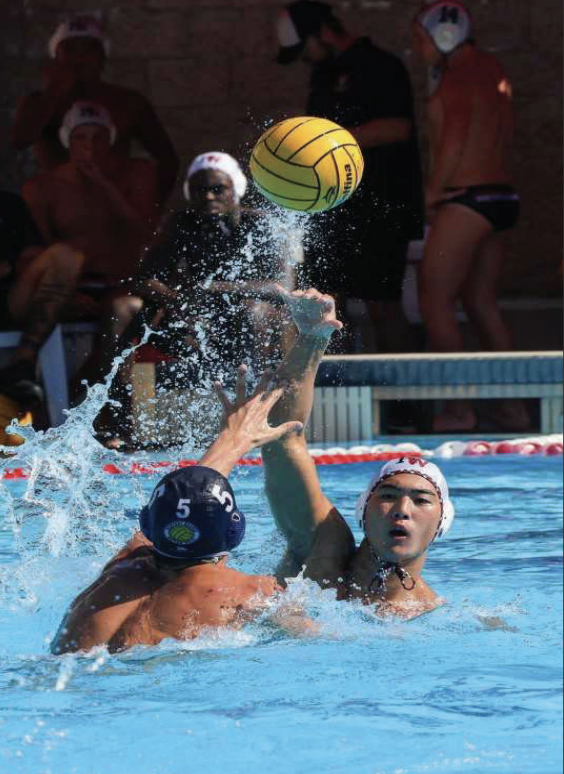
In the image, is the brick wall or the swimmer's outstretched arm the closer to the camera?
the swimmer's outstretched arm

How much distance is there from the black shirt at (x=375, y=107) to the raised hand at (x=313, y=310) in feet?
11.8

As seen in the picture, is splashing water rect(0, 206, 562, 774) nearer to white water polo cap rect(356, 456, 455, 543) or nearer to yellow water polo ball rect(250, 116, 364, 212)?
white water polo cap rect(356, 456, 455, 543)

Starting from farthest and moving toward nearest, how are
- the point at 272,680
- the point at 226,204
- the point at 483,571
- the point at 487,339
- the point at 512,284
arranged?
the point at 512,284 → the point at 487,339 → the point at 226,204 → the point at 483,571 → the point at 272,680

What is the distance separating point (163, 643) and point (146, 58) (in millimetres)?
6697

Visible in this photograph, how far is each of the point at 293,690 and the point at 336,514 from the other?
52cm

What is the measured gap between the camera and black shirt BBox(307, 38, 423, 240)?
265 inches

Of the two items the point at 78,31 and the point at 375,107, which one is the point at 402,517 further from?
the point at 78,31

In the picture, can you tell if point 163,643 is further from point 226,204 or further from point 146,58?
point 146,58

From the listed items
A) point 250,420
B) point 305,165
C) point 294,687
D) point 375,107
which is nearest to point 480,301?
point 375,107

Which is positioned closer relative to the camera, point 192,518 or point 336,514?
point 192,518

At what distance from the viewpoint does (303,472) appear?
11.0 feet

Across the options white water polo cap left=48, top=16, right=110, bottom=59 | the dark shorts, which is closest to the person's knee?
the dark shorts

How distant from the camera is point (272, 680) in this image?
3141 mm

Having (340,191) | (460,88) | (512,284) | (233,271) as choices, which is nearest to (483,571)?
(340,191)
